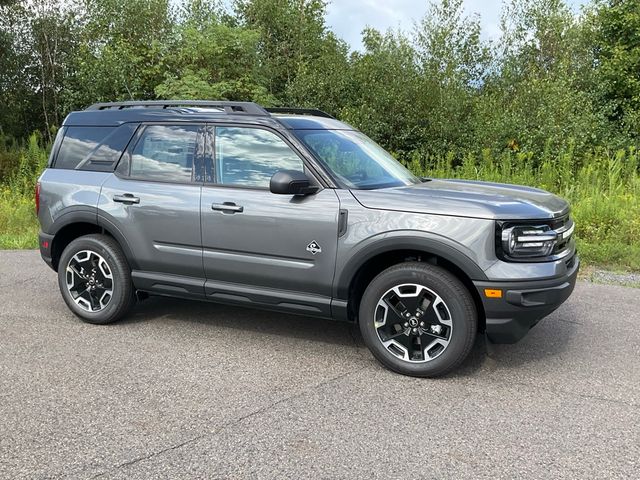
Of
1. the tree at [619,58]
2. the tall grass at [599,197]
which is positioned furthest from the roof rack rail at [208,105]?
the tree at [619,58]

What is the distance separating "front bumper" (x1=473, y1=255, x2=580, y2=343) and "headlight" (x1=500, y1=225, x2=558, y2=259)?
0.19 metres

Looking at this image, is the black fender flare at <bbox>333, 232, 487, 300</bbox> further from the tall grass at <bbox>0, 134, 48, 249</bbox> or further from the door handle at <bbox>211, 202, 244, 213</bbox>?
the tall grass at <bbox>0, 134, 48, 249</bbox>

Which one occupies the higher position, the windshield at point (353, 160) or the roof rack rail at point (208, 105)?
the roof rack rail at point (208, 105)

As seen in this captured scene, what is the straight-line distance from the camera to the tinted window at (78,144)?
18.1 ft

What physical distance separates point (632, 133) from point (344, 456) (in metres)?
19.2

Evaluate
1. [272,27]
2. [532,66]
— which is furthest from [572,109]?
[272,27]

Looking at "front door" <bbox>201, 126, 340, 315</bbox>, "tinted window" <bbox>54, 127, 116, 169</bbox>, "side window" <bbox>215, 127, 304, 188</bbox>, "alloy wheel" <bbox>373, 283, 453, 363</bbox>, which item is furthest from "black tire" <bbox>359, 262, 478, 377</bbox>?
"tinted window" <bbox>54, 127, 116, 169</bbox>

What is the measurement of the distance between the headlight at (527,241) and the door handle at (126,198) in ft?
9.73

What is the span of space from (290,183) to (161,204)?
4.19 feet

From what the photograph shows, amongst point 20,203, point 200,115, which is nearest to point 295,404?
point 200,115

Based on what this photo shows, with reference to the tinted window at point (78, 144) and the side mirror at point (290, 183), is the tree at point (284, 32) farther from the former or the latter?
the side mirror at point (290, 183)

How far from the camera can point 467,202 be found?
13.6 feet

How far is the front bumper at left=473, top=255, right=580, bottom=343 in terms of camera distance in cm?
400

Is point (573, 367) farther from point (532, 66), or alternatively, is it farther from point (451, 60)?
point (532, 66)
